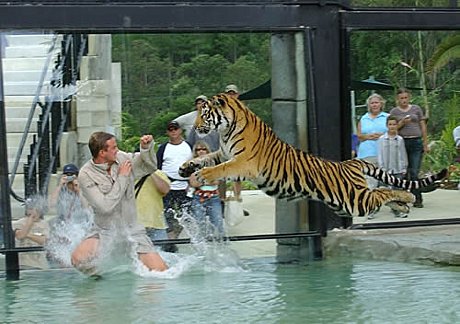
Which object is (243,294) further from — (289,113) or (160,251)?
(289,113)

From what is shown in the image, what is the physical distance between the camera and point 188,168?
1013cm

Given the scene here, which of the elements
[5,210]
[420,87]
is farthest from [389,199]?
[5,210]

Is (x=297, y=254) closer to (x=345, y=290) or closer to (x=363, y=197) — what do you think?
(x=363, y=197)

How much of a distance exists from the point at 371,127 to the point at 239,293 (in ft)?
10.4

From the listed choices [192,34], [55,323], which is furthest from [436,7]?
[55,323]

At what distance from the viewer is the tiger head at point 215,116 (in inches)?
397

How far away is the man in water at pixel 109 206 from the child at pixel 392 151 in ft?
9.66

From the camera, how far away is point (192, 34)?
407 inches

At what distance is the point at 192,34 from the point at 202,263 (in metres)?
2.13

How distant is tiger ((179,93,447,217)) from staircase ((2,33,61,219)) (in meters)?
1.48

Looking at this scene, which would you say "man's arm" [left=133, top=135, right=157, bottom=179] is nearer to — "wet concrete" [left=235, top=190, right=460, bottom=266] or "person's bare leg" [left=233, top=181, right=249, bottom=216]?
"person's bare leg" [left=233, top=181, right=249, bottom=216]

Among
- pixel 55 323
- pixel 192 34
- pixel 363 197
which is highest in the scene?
pixel 192 34

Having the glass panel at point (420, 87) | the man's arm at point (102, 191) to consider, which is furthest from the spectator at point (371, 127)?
the man's arm at point (102, 191)

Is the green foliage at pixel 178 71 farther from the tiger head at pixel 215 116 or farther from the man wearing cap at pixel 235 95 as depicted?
the tiger head at pixel 215 116
